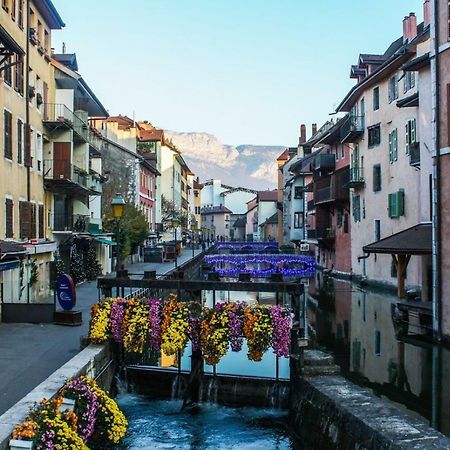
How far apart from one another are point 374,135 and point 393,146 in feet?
11.7

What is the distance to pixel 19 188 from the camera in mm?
24500

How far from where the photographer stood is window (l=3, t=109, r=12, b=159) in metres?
22.2

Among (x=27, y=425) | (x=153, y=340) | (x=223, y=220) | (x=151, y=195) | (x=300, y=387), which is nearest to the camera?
(x=27, y=425)

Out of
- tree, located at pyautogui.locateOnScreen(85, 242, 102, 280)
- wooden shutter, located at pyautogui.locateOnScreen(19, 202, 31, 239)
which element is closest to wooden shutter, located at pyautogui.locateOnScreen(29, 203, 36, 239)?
wooden shutter, located at pyautogui.locateOnScreen(19, 202, 31, 239)

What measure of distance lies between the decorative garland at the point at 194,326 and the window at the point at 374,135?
29.8 meters

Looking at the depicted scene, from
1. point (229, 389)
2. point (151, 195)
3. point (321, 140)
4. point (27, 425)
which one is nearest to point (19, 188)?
point (229, 389)

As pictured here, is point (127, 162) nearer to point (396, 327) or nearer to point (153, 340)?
point (396, 327)

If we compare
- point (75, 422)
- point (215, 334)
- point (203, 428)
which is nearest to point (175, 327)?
point (215, 334)

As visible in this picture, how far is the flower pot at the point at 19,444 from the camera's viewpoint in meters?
7.37

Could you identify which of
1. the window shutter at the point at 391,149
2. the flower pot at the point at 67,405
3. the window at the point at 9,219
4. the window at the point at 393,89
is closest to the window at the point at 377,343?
the flower pot at the point at 67,405

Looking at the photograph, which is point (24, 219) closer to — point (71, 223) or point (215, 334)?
point (71, 223)

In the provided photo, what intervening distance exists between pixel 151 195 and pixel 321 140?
20457 millimetres

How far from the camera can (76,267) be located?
3566cm

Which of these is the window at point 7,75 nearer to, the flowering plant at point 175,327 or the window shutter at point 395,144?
the flowering plant at point 175,327
